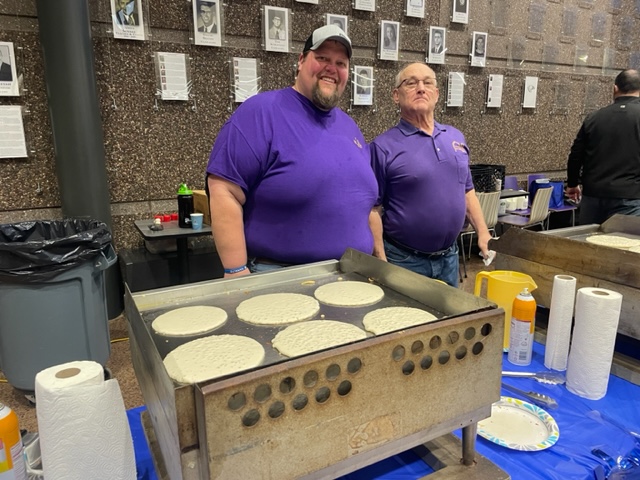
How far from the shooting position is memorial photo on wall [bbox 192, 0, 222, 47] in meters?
3.44

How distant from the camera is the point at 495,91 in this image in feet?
17.0

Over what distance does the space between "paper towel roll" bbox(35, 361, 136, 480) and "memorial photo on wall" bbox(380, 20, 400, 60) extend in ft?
13.6

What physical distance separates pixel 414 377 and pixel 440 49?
458cm

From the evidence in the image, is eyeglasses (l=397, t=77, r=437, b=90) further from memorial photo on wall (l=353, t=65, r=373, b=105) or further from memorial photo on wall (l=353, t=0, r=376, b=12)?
memorial photo on wall (l=353, t=0, r=376, b=12)

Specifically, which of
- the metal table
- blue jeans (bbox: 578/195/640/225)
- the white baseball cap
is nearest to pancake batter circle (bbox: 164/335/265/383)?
the white baseball cap

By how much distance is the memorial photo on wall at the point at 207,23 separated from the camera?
11.3ft

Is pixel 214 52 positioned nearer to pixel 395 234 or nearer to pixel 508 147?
pixel 395 234

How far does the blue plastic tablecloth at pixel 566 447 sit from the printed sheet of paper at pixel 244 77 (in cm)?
298

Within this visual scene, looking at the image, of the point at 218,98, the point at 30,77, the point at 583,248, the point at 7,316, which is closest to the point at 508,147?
the point at 218,98

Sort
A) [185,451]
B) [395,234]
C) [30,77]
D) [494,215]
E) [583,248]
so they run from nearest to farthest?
[185,451], [583,248], [395,234], [30,77], [494,215]

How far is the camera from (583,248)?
1533mm

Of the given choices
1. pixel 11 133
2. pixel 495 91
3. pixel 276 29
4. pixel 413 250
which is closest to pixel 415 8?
pixel 495 91

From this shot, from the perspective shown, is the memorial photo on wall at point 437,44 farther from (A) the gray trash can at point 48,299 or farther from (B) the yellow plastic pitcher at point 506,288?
(B) the yellow plastic pitcher at point 506,288

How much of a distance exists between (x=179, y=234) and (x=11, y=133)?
4.30 feet
